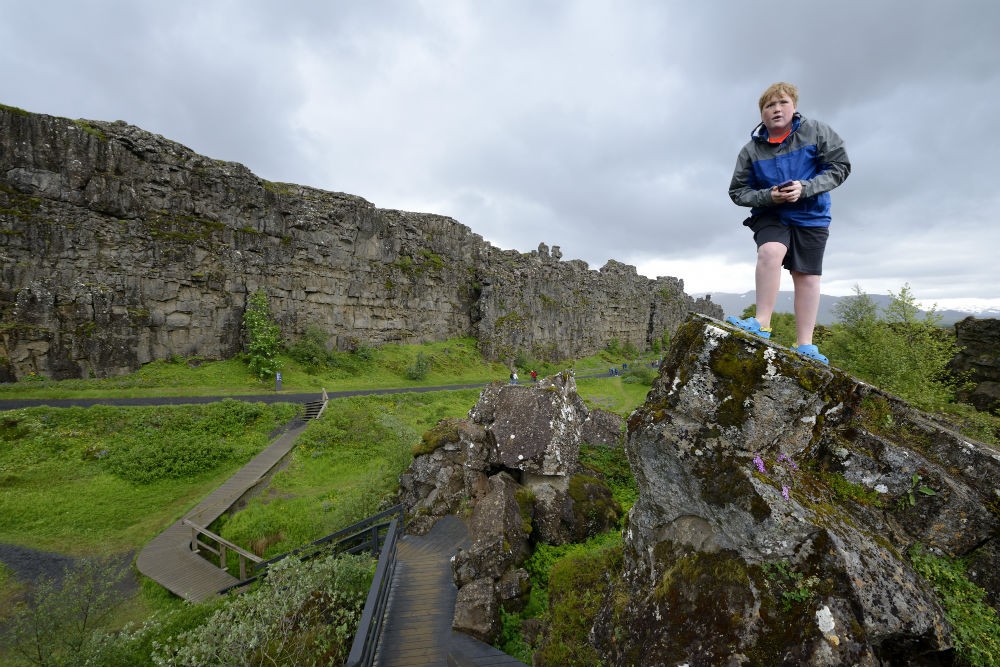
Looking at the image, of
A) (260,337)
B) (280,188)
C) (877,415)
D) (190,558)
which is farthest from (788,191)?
(280,188)

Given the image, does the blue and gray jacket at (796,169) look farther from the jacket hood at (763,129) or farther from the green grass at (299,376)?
the green grass at (299,376)

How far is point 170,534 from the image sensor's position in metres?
15.6

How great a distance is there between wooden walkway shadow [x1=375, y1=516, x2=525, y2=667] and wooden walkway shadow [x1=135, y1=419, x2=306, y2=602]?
22.9 ft

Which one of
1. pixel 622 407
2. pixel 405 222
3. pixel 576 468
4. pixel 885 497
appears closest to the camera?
pixel 885 497

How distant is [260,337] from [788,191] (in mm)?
37407

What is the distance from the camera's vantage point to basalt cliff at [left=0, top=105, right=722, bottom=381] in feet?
83.5

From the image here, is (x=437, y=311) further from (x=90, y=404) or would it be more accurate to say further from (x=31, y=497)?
(x=31, y=497)

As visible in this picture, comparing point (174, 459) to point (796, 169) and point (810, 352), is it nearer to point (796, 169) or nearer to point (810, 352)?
point (810, 352)

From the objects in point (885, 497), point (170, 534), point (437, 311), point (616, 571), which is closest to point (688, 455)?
point (885, 497)

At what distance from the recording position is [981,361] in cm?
1667

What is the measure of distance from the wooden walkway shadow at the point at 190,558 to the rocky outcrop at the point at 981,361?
3037cm

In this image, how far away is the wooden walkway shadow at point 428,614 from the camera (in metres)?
8.04

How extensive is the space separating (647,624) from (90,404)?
105 ft

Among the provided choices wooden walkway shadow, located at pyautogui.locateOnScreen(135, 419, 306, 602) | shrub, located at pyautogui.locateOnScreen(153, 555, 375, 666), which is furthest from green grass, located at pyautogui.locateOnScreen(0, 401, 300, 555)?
shrub, located at pyautogui.locateOnScreen(153, 555, 375, 666)
